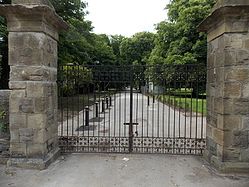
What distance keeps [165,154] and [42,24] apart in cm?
391

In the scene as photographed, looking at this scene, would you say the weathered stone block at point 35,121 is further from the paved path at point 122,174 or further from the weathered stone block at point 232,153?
the weathered stone block at point 232,153

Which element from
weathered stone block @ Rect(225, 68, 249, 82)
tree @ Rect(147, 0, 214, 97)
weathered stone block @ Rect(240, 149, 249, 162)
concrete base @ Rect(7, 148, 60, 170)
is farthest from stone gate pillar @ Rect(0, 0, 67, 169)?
tree @ Rect(147, 0, 214, 97)

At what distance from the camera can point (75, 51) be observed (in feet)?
73.3

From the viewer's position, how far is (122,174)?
5117 mm

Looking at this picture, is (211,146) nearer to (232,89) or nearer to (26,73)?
(232,89)

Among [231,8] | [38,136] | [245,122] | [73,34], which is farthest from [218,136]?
[73,34]

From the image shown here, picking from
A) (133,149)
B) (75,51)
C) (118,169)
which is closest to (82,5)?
(75,51)

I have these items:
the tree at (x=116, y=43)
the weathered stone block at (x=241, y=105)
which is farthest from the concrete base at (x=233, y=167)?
the tree at (x=116, y=43)

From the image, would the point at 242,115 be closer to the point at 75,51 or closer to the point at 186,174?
the point at 186,174

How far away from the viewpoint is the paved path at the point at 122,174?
15.4ft

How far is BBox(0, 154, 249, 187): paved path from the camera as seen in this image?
184 inches

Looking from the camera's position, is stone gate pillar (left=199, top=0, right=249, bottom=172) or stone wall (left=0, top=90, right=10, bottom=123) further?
stone wall (left=0, top=90, right=10, bottom=123)

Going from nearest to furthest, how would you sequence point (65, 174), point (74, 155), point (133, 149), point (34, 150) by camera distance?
point (65, 174) < point (34, 150) < point (74, 155) < point (133, 149)

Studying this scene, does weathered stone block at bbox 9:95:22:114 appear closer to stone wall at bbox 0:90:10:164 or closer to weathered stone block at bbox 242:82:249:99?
stone wall at bbox 0:90:10:164
